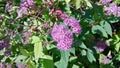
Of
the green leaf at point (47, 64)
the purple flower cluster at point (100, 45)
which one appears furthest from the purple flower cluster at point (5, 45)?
the purple flower cluster at point (100, 45)

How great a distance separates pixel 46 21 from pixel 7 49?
31 cm

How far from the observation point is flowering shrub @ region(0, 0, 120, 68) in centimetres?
171

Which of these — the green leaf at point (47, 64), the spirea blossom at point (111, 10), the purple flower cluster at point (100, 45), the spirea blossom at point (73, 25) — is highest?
the spirea blossom at point (73, 25)

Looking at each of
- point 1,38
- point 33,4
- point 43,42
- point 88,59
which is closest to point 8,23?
point 1,38

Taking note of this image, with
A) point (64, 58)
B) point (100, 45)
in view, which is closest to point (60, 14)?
point (64, 58)

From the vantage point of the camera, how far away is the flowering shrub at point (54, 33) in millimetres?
1707

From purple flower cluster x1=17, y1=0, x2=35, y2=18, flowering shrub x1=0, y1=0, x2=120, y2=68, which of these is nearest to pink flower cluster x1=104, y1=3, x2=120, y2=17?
flowering shrub x1=0, y1=0, x2=120, y2=68

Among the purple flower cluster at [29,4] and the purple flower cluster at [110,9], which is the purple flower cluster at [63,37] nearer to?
the purple flower cluster at [29,4]

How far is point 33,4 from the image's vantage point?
1.88 m

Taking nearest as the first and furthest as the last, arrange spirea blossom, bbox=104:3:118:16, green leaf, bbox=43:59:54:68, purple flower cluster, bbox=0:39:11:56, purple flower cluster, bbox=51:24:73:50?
1. purple flower cluster, bbox=51:24:73:50
2. green leaf, bbox=43:59:54:68
3. purple flower cluster, bbox=0:39:11:56
4. spirea blossom, bbox=104:3:118:16

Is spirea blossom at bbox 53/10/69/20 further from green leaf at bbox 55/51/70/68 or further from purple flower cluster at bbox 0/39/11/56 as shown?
purple flower cluster at bbox 0/39/11/56

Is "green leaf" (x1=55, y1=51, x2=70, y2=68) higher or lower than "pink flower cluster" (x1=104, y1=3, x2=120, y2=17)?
lower

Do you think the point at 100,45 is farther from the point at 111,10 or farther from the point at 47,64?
the point at 47,64

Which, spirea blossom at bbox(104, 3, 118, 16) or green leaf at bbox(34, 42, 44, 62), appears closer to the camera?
green leaf at bbox(34, 42, 44, 62)
